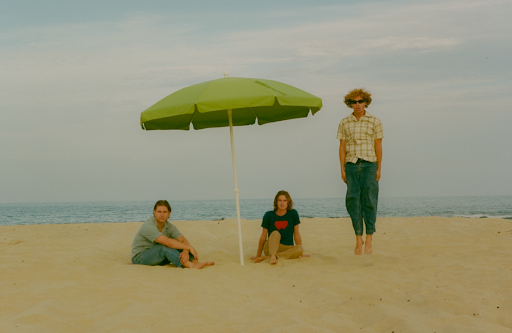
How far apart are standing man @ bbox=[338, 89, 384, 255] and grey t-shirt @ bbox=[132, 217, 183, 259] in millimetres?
2446

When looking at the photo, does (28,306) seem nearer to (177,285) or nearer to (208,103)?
(177,285)

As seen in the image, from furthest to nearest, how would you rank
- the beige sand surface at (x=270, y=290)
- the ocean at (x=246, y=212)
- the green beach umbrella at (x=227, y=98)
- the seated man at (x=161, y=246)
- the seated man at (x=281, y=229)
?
the ocean at (x=246, y=212) < the seated man at (x=281, y=229) < the seated man at (x=161, y=246) < the green beach umbrella at (x=227, y=98) < the beige sand surface at (x=270, y=290)

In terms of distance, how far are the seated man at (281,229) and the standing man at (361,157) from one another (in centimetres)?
88

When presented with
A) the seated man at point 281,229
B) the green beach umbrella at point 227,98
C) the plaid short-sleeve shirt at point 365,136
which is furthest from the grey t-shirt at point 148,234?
the plaid short-sleeve shirt at point 365,136

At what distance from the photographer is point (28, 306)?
149 inches

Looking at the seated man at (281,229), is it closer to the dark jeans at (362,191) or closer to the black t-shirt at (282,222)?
the black t-shirt at (282,222)

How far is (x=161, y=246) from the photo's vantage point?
5684 millimetres

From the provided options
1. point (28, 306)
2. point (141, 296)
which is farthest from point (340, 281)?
point (28, 306)

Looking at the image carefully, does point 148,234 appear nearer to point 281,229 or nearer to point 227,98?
point 281,229

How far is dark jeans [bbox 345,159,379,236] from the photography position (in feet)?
18.6

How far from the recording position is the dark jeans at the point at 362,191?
18.6 ft

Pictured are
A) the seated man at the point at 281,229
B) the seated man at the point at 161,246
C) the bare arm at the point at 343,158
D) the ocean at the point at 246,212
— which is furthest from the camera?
the ocean at the point at 246,212

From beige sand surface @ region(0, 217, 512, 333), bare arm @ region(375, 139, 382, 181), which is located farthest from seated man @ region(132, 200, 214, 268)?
bare arm @ region(375, 139, 382, 181)

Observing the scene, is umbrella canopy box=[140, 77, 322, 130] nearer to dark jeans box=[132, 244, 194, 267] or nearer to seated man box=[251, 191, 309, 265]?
seated man box=[251, 191, 309, 265]
